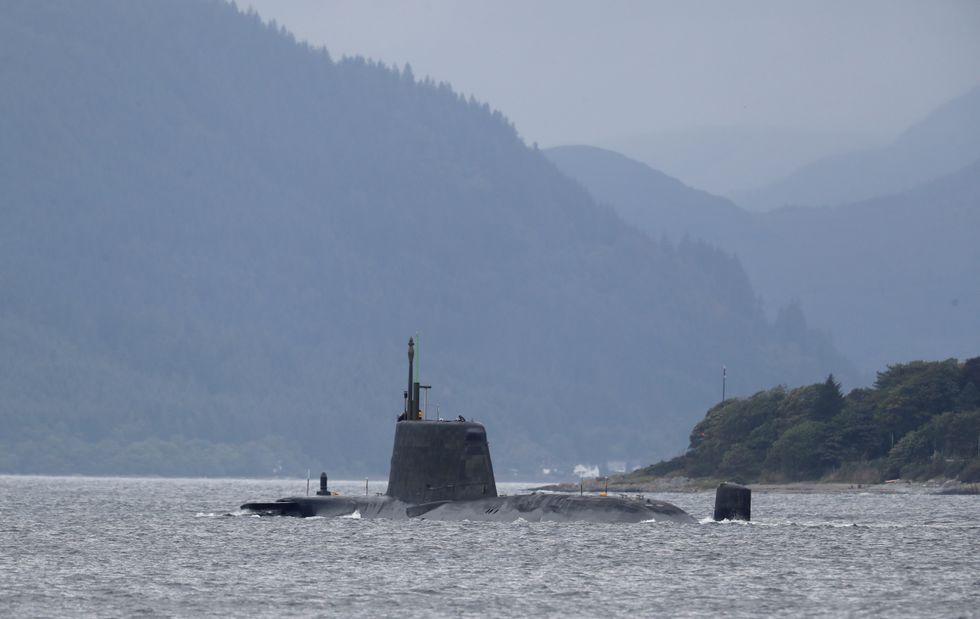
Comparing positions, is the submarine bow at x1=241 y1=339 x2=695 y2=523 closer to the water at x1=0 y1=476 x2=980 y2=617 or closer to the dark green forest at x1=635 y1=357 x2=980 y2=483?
the water at x1=0 y1=476 x2=980 y2=617

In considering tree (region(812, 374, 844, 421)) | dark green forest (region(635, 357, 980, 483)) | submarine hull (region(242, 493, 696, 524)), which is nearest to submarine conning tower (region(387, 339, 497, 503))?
submarine hull (region(242, 493, 696, 524))

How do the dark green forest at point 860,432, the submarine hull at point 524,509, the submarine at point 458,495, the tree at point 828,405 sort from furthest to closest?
the tree at point 828,405 < the dark green forest at point 860,432 < the submarine hull at point 524,509 < the submarine at point 458,495

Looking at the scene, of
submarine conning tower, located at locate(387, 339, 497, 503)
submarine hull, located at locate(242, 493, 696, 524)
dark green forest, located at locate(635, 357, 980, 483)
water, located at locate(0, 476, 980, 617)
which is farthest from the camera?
dark green forest, located at locate(635, 357, 980, 483)

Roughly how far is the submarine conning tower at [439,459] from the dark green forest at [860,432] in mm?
93514

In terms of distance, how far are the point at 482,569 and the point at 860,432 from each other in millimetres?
118209

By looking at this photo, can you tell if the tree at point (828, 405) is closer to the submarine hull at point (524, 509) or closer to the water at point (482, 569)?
the water at point (482, 569)

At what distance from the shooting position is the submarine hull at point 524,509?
65812 mm

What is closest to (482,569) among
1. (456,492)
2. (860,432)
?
(456,492)

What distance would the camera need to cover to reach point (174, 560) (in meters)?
55.9

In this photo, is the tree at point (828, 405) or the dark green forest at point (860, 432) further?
the tree at point (828, 405)

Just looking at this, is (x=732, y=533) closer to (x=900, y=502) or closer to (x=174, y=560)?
(x=174, y=560)

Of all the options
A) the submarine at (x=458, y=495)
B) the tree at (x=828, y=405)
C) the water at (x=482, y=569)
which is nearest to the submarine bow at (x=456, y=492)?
the submarine at (x=458, y=495)

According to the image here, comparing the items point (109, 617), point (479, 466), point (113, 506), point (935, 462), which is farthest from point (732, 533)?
point (935, 462)

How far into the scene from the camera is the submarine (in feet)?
212
